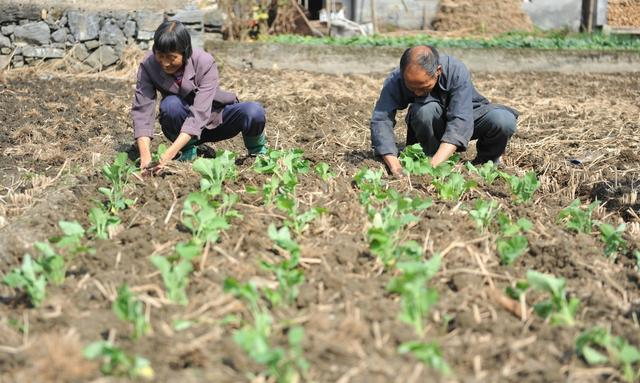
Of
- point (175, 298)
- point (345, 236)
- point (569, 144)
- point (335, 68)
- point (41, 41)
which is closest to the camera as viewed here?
point (175, 298)

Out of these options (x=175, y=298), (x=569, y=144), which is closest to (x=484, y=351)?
(x=175, y=298)

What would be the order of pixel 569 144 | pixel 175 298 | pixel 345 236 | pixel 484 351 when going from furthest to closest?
1. pixel 569 144
2. pixel 345 236
3. pixel 175 298
4. pixel 484 351

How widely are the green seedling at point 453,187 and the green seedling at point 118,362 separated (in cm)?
227

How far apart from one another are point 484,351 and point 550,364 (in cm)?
21

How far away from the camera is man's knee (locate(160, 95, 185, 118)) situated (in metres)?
5.07

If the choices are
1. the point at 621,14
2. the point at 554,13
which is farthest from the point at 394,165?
the point at 621,14

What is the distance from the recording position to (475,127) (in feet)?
17.5

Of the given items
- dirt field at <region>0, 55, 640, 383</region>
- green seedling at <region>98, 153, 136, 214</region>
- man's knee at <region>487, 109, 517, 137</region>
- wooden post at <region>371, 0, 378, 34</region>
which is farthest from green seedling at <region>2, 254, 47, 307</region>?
wooden post at <region>371, 0, 378, 34</region>

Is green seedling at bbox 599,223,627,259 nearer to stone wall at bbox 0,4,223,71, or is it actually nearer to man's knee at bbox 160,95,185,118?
man's knee at bbox 160,95,185,118

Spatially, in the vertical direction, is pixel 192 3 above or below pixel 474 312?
above

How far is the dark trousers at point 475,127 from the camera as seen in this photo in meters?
5.08

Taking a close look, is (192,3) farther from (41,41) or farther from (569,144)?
(569,144)

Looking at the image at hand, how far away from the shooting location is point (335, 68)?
10578 mm

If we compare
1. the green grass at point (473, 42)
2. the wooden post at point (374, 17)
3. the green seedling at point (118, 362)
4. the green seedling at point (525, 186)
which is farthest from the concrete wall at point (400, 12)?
the green seedling at point (118, 362)
